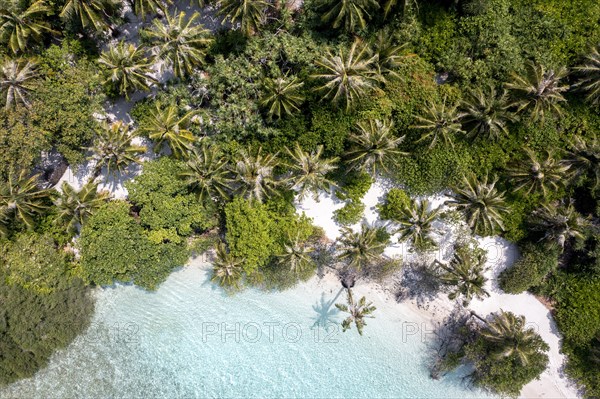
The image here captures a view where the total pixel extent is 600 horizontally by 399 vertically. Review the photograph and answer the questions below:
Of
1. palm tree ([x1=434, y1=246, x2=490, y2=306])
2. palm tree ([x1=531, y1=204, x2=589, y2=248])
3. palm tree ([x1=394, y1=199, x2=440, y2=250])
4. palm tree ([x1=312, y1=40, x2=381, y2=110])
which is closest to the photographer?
palm tree ([x1=312, y1=40, x2=381, y2=110])

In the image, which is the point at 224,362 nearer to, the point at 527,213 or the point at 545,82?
the point at 527,213

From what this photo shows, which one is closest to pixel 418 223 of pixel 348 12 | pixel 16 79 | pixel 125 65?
pixel 348 12

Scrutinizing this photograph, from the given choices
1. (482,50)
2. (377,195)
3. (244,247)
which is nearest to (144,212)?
(244,247)

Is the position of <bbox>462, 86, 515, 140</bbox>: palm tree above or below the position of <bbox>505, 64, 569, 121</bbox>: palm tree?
below

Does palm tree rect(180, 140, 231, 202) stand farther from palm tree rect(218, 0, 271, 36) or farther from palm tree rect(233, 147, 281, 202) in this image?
palm tree rect(218, 0, 271, 36)

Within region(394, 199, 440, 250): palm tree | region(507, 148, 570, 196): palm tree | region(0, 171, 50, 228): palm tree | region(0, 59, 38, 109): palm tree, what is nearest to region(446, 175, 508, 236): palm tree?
region(394, 199, 440, 250): palm tree
